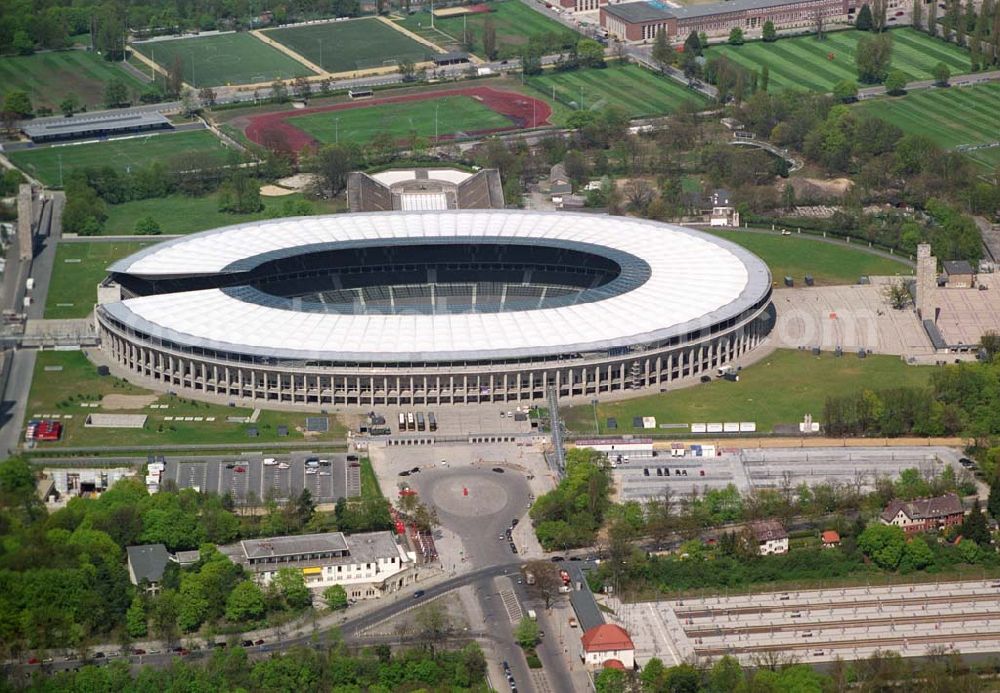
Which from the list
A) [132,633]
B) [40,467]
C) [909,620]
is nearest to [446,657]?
[132,633]

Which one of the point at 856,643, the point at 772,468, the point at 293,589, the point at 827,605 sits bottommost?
the point at 772,468

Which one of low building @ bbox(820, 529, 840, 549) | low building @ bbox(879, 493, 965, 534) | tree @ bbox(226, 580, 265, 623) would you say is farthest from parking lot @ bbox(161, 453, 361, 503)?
low building @ bbox(879, 493, 965, 534)

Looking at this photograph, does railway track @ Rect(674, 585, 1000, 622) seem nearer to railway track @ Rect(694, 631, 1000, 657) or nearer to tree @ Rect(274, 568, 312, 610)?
railway track @ Rect(694, 631, 1000, 657)

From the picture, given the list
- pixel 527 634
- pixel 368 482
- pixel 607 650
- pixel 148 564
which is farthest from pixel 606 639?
pixel 368 482

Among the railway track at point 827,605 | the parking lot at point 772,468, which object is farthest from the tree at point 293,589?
the parking lot at point 772,468

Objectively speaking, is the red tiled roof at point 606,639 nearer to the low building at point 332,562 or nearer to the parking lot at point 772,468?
the low building at point 332,562

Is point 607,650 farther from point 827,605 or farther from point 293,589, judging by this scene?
point 293,589

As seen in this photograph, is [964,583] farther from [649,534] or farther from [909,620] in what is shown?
[649,534]
